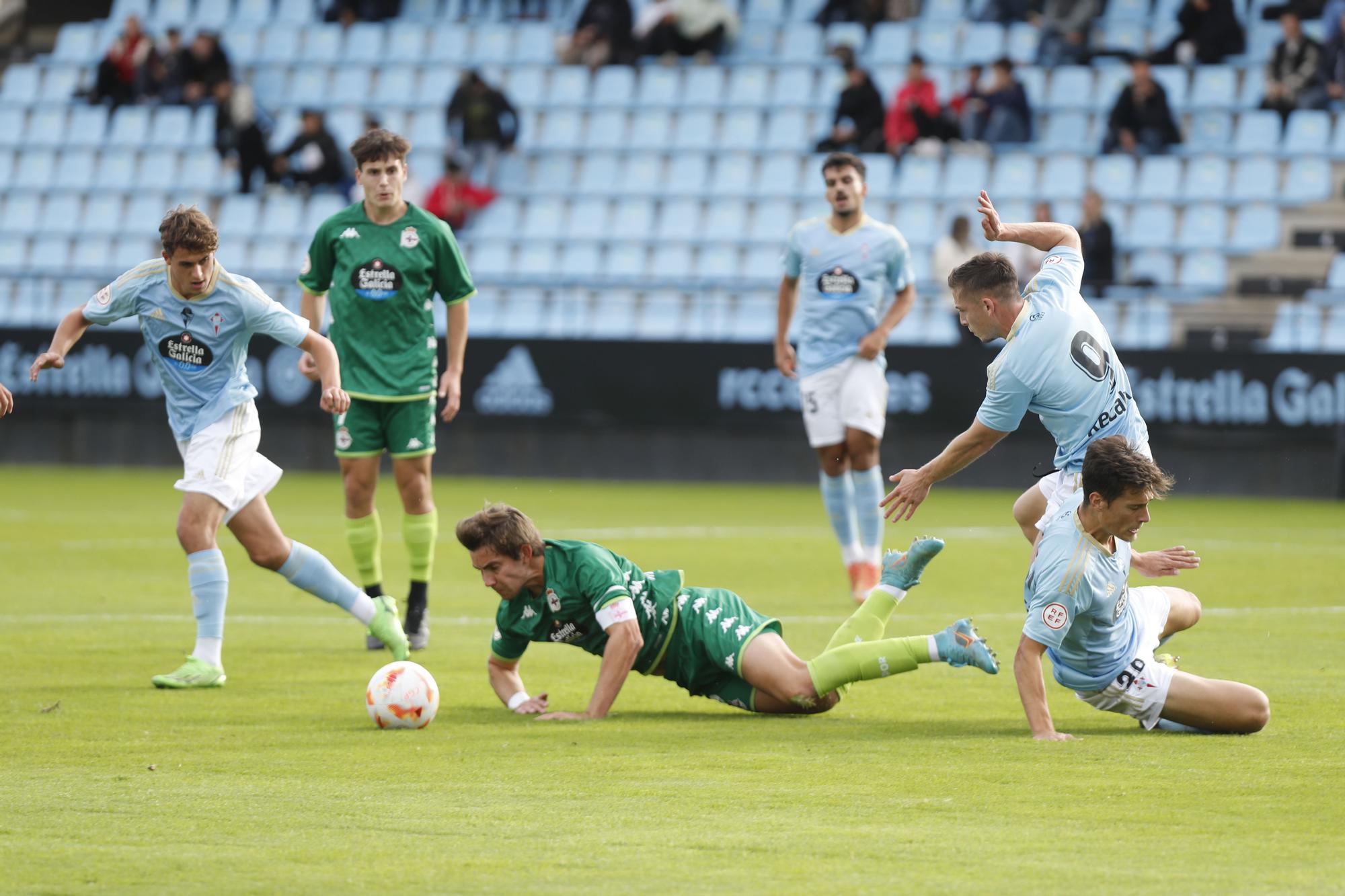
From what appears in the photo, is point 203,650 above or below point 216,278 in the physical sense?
below

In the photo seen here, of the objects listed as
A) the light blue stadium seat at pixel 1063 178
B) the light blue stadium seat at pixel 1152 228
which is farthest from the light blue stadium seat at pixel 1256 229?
the light blue stadium seat at pixel 1063 178

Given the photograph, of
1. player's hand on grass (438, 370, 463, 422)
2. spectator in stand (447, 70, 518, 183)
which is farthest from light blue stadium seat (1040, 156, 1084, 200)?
player's hand on grass (438, 370, 463, 422)

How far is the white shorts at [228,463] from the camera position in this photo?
282 inches

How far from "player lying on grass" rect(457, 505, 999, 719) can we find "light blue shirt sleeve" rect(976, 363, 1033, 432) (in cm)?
46

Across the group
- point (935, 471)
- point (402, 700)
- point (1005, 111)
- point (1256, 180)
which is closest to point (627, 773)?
point (402, 700)

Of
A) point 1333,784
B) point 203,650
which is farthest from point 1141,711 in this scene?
point 203,650

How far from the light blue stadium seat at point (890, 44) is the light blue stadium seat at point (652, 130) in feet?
8.04

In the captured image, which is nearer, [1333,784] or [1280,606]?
[1333,784]

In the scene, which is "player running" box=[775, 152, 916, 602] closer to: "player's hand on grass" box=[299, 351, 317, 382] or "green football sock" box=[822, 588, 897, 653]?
"player's hand on grass" box=[299, 351, 317, 382]

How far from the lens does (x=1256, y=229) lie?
18375 mm

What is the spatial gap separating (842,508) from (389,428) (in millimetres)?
2866

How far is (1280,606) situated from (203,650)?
17.2 ft

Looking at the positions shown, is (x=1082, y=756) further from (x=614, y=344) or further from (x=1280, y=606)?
(x=614, y=344)

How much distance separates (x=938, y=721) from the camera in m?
6.25
